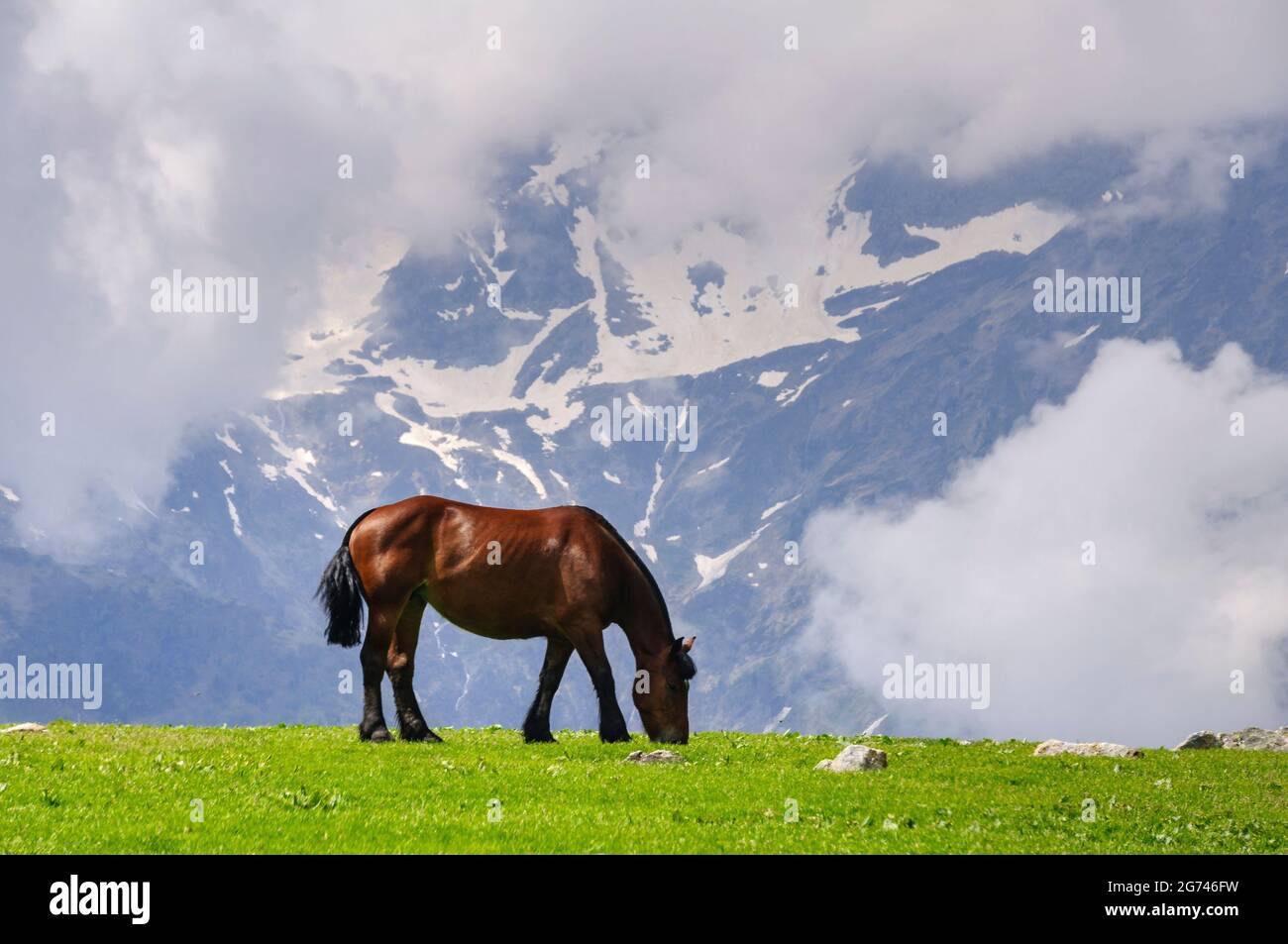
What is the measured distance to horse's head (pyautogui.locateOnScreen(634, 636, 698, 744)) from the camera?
29.8 meters

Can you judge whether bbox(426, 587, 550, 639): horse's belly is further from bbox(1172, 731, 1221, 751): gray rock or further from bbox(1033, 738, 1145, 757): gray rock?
bbox(1172, 731, 1221, 751): gray rock

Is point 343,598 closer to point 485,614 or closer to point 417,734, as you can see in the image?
point 485,614

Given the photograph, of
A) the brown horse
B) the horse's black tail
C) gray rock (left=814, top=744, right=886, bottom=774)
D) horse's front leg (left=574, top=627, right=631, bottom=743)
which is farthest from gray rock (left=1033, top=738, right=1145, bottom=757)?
the horse's black tail

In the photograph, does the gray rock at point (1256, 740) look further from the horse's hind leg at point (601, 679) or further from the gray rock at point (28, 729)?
the gray rock at point (28, 729)

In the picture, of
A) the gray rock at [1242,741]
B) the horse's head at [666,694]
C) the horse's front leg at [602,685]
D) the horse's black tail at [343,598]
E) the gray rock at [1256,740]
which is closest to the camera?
the horse's front leg at [602,685]

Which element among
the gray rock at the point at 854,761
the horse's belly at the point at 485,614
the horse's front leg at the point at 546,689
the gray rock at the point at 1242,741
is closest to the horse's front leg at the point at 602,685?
the horse's front leg at the point at 546,689

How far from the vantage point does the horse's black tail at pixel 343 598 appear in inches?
1203

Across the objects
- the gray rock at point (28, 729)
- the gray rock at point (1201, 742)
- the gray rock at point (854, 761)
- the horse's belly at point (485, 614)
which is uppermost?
the horse's belly at point (485, 614)

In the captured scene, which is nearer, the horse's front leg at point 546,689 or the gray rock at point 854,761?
the gray rock at point 854,761

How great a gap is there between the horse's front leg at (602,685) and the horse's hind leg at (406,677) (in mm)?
3371

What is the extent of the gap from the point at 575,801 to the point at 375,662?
10.8 m
